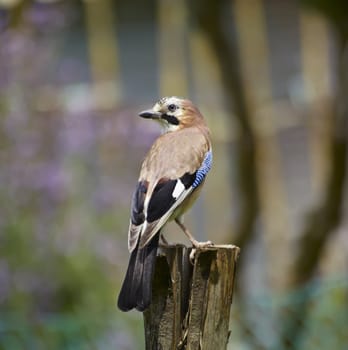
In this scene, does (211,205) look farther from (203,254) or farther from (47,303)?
(203,254)

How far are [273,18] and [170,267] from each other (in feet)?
28.5

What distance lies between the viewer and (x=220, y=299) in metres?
2.91

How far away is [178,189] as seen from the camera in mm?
3260

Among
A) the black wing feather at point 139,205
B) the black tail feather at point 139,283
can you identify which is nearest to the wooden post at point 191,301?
the black tail feather at point 139,283

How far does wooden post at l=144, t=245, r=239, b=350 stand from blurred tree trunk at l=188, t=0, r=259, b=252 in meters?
3.44

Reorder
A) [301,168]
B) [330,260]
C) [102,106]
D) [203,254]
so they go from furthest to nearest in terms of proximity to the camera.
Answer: [301,168]
[330,260]
[102,106]
[203,254]

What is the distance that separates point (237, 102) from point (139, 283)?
3.68 m

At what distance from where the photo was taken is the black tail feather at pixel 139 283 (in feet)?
9.28

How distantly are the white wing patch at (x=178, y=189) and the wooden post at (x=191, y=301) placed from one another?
Result: 319mm

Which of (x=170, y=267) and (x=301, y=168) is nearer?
(x=170, y=267)

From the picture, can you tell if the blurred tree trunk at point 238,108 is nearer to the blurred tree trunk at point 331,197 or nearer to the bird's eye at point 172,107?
the blurred tree trunk at point 331,197

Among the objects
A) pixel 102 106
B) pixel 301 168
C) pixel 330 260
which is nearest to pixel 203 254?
pixel 102 106

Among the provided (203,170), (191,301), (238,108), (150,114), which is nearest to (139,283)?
(191,301)

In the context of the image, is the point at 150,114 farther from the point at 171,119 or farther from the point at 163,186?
the point at 163,186
